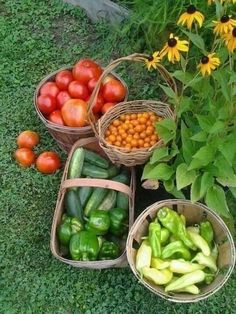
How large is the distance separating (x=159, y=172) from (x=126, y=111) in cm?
45

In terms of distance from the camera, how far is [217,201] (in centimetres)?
232

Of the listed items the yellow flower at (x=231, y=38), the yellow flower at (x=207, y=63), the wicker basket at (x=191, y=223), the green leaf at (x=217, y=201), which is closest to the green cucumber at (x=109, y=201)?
the wicker basket at (x=191, y=223)

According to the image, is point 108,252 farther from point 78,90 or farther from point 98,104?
point 78,90

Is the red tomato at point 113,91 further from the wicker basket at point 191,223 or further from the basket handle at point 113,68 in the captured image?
the wicker basket at point 191,223

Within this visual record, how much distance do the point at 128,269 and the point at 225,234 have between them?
540mm

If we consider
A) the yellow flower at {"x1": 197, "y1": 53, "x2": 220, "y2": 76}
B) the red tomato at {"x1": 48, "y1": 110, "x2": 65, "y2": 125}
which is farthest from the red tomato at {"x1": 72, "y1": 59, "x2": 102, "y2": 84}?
the yellow flower at {"x1": 197, "y1": 53, "x2": 220, "y2": 76}

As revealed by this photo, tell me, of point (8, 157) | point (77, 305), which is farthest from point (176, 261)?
point (8, 157)

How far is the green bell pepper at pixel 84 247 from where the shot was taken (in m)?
2.38

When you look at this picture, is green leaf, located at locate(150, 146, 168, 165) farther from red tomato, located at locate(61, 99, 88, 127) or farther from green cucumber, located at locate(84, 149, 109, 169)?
red tomato, located at locate(61, 99, 88, 127)

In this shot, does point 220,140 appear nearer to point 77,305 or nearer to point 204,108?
point 204,108

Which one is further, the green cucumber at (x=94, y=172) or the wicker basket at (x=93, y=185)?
the green cucumber at (x=94, y=172)

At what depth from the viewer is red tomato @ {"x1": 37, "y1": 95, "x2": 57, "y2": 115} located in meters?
2.81

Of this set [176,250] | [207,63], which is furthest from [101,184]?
Answer: [207,63]

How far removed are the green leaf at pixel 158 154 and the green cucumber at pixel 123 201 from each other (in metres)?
0.28
